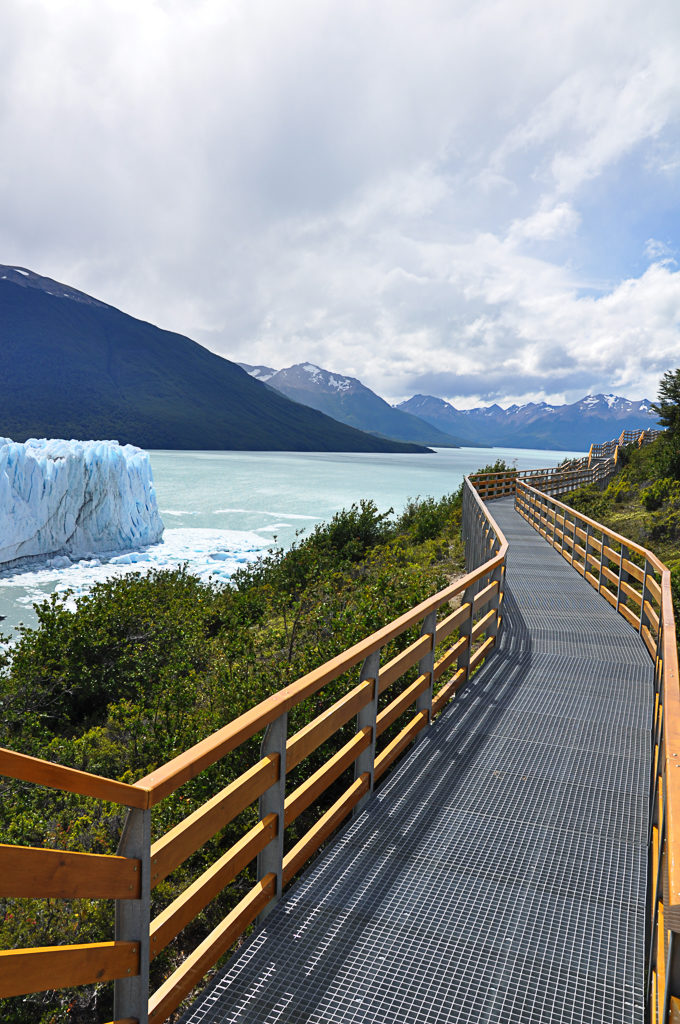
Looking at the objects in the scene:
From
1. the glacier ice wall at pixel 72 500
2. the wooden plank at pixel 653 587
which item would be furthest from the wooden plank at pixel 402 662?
the glacier ice wall at pixel 72 500

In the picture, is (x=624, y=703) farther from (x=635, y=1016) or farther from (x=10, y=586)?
(x=10, y=586)

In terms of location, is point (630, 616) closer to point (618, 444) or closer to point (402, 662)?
point (402, 662)

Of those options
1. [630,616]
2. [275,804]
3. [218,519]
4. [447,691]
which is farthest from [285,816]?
[218,519]

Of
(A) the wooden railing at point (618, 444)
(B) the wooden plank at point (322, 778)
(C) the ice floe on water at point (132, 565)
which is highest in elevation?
(A) the wooden railing at point (618, 444)

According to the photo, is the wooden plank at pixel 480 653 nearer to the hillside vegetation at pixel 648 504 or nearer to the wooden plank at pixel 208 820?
the wooden plank at pixel 208 820

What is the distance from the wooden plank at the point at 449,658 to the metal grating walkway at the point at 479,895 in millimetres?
435

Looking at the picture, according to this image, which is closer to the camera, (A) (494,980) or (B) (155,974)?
(A) (494,980)

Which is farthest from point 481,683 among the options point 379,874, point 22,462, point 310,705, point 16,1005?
point 22,462

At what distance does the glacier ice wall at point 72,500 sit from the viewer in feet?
118

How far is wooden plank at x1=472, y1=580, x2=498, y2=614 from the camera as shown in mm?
7143

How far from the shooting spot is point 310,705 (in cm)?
670

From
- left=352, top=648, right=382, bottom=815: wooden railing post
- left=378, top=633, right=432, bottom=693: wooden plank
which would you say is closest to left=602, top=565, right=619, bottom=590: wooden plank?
left=378, top=633, right=432, bottom=693: wooden plank

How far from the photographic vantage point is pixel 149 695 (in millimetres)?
11711

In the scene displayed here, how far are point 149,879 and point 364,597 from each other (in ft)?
23.3
